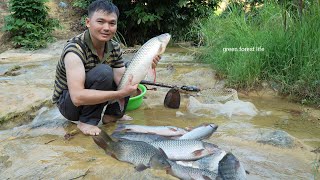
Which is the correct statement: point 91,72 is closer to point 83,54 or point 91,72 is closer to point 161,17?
point 83,54

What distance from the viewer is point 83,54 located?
3.39 meters

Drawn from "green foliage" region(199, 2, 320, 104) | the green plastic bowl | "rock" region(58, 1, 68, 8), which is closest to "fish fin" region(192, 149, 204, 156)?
the green plastic bowl

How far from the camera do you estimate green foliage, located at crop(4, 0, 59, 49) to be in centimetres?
936

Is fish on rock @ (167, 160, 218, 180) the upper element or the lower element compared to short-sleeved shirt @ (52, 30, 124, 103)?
lower

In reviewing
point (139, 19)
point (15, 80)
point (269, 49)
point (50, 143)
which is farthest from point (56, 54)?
point (50, 143)

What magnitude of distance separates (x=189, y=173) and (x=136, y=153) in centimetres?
47

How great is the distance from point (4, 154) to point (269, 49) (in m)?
3.93

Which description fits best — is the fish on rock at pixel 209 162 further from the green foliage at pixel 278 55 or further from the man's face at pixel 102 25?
the green foliage at pixel 278 55

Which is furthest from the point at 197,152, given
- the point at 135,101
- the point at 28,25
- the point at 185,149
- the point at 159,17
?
the point at 28,25

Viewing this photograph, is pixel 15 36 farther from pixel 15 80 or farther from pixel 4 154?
pixel 4 154

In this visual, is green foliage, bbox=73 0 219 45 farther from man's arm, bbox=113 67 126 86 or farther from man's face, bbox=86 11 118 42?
man's face, bbox=86 11 118 42

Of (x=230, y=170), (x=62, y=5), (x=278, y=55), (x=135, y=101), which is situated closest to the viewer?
(x=230, y=170)

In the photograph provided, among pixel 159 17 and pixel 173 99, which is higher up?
pixel 159 17

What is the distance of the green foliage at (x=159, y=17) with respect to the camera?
951 centimetres
